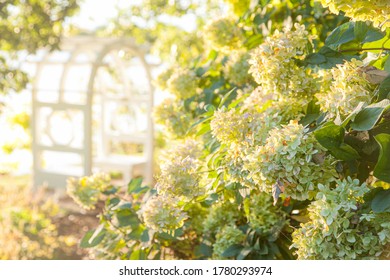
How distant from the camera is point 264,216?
164 centimetres

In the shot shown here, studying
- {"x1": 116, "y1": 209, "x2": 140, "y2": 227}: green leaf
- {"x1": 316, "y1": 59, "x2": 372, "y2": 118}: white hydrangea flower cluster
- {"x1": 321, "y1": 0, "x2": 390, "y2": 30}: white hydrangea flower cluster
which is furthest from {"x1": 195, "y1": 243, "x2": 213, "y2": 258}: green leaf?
{"x1": 321, "y1": 0, "x2": 390, "y2": 30}: white hydrangea flower cluster

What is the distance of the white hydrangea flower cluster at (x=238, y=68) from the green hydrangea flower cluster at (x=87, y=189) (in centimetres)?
55

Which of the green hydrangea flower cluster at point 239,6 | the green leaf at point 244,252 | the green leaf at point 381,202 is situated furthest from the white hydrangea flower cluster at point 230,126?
the green hydrangea flower cluster at point 239,6

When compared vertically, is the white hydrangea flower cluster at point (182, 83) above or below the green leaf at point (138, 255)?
above

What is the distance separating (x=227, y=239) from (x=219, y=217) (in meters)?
0.11

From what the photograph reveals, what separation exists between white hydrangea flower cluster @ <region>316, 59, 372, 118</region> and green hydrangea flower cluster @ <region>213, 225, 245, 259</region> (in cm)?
59

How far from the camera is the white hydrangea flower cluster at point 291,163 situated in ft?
3.67

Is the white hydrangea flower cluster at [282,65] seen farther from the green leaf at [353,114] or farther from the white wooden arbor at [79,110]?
the white wooden arbor at [79,110]

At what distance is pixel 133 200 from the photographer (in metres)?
1.91

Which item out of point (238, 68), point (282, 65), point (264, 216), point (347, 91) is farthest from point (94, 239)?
point (347, 91)

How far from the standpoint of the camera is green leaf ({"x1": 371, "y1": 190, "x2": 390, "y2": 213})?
3.61ft

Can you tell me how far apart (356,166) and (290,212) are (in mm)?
456

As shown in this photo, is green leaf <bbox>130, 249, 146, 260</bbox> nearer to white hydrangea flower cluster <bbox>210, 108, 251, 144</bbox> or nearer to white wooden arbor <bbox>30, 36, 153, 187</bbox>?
white hydrangea flower cluster <bbox>210, 108, 251, 144</bbox>
